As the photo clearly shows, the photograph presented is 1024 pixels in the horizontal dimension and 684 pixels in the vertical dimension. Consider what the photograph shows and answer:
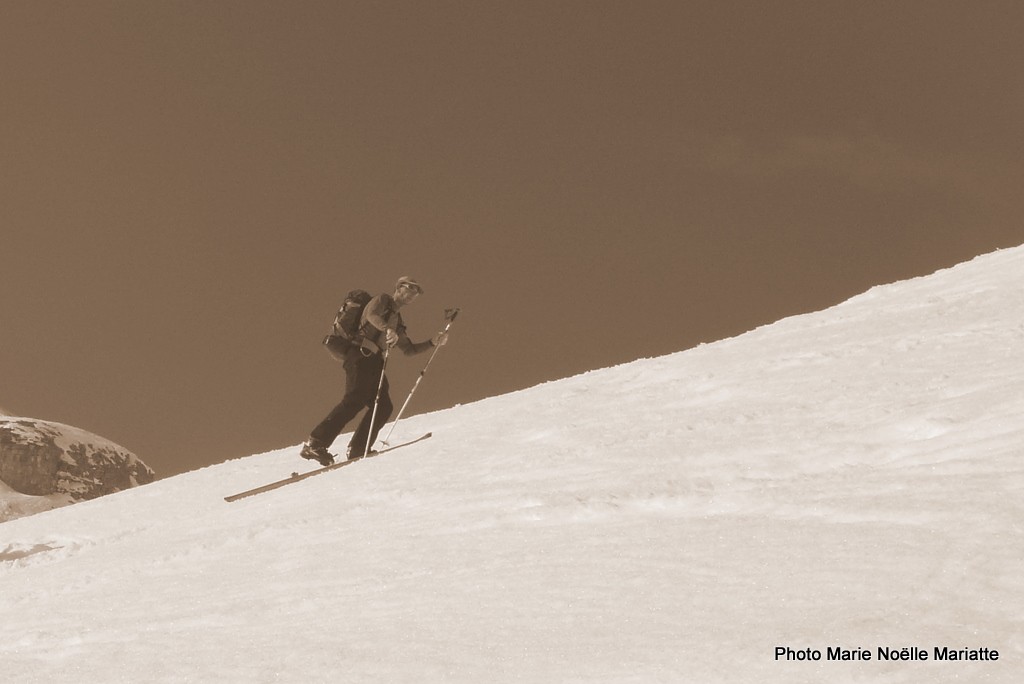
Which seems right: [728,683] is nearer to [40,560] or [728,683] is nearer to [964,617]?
[964,617]

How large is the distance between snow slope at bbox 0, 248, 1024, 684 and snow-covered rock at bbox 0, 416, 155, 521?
3830 inches

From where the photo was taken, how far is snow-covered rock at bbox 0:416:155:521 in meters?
99.6

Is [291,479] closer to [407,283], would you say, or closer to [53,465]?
[407,283]

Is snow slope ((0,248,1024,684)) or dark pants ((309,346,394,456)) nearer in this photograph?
snow slope ((0,248,1024,684))

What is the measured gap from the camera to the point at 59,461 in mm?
104500

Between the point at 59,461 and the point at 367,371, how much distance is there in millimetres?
104179

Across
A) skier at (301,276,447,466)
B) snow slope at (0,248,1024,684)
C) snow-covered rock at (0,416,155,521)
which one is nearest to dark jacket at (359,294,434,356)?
skier at (301,276,447,466)

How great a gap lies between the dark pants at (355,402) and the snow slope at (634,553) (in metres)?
1.65

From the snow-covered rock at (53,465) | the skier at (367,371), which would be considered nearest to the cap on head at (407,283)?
the skier at (367,371)

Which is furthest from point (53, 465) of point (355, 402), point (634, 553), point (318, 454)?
point (634, 553)

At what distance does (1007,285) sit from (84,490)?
105m

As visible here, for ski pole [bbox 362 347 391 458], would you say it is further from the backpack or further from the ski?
the backpack

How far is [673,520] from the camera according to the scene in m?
5.18

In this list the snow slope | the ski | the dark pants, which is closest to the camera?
the snow slope
